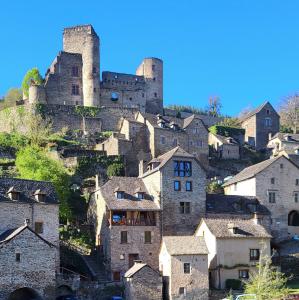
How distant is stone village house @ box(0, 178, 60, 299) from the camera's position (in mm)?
46469

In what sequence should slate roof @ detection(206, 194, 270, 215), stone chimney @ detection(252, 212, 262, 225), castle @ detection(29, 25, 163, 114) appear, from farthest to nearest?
castle @ detection(29, 25, 163, 114), slate roof @ detection(206, 194, 270, 215), stone chimney @ detection(252, 212, 262, 225)

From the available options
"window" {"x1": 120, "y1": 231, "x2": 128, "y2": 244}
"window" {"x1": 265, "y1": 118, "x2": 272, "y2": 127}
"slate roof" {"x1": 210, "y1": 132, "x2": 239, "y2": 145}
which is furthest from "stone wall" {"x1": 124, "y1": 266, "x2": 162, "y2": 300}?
"window" {"x1": 265, "y1": 118, "x2": 272, "y2": 127}

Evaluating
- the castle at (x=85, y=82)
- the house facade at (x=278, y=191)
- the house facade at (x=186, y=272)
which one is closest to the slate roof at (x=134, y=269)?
the house facade at (x=186, y=272)

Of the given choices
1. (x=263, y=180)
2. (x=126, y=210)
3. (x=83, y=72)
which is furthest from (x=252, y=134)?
(x=126, y=210)

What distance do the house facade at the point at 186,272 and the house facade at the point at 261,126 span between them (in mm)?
45364

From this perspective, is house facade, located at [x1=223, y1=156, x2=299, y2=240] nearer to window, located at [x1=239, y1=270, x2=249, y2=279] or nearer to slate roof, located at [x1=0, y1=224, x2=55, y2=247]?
window, located at [x1=239, y1=270, x2=249, y2=279]

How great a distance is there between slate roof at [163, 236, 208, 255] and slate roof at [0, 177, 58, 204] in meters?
9.98

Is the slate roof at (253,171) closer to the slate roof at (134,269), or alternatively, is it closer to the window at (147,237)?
the window at (147,237)

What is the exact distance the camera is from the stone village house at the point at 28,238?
152 ft

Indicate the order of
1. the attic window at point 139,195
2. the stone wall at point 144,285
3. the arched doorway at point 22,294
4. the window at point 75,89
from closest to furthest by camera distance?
the arched doorway at point 22,294 → the stone wall at point 144,285 → the attic window at point 139,195 → the window at point 75,89

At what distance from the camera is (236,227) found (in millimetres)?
55219

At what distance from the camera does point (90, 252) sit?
191 feet

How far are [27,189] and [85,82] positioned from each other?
1698 inches

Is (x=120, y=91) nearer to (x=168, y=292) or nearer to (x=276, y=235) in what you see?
(x=276, y=235)
